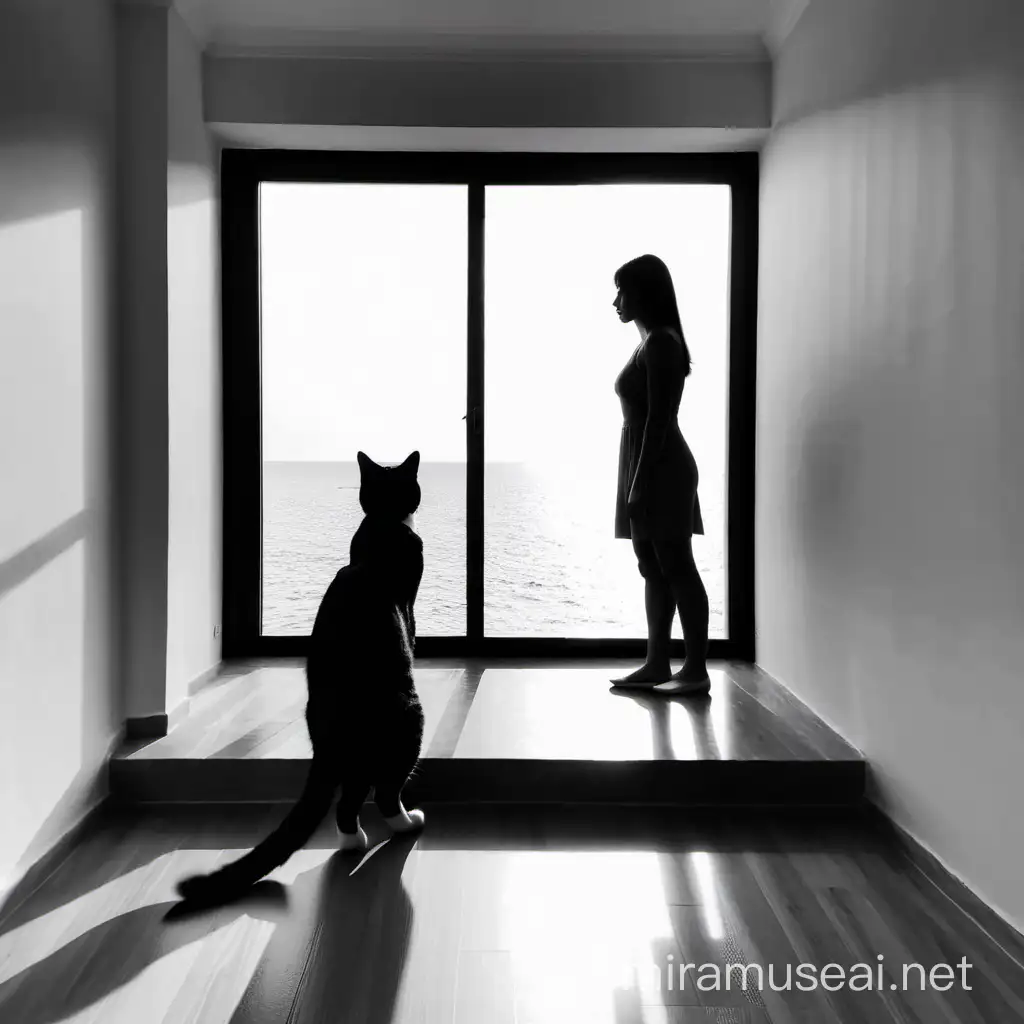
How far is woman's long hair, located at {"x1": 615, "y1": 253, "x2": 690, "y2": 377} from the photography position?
9.00 ft

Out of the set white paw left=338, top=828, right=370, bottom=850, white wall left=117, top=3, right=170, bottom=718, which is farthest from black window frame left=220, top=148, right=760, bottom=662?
white paw left=338, top=828, right=370, bottom=850

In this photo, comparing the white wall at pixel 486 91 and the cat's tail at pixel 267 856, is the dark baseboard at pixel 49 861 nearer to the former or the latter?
the cat's tail at pixel 267 856

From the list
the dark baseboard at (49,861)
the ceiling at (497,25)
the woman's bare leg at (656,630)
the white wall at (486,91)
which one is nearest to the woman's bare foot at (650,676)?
the woman's bare leg at (656,630)

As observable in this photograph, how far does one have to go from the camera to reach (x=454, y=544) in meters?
3.50

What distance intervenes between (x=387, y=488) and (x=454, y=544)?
1521 mm

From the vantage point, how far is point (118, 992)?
1.45 metres

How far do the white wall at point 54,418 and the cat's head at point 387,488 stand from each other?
2.46 feet

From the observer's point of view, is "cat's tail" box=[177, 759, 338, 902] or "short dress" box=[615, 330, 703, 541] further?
"short dress" box=[615, 330, 703, 541]

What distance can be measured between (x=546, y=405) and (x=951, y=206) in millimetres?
1944

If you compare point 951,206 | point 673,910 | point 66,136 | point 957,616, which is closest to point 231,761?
point 673,910

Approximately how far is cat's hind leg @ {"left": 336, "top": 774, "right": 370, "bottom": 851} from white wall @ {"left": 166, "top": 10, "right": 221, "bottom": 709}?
0.89 meters

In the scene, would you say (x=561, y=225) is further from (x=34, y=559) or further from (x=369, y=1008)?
(x=369, y=1008)

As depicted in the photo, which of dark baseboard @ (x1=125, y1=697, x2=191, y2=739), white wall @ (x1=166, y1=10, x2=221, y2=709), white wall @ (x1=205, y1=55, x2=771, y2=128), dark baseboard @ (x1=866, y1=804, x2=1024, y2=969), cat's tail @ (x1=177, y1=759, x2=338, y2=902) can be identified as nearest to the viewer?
dark baseboard @ (x1=866, y1=804, x2=1024, y2=969)

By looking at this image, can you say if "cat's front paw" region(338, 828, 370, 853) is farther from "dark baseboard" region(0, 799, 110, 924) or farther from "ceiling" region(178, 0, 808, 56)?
"ceiling" region(178, 0, 808, 56)
